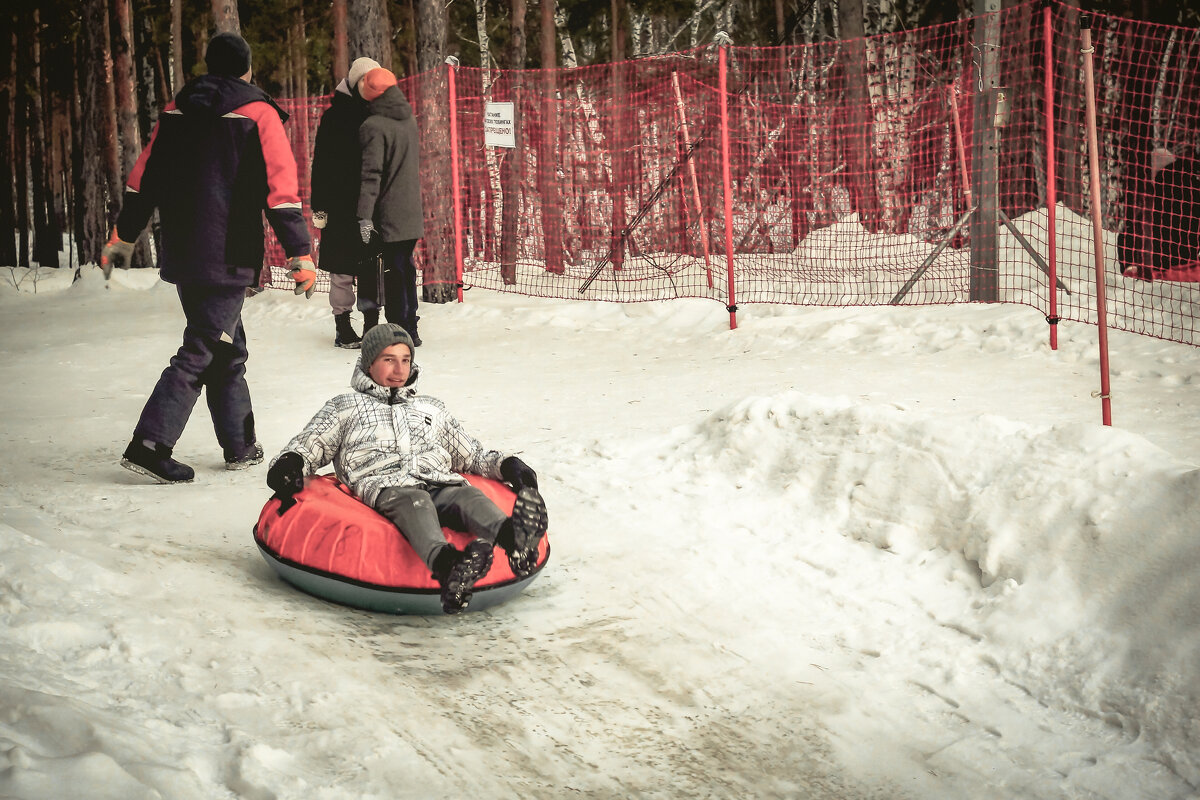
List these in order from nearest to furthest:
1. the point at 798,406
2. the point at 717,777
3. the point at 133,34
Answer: the point at 717,777, the point at 798,406, the point at 133,34

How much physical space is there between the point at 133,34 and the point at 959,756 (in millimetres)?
25254

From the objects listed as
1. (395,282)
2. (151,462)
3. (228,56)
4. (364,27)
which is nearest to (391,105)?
(395,282)

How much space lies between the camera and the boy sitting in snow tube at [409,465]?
13.4ft

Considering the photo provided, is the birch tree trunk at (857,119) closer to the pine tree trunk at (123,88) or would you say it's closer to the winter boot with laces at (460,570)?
the winter boot with laces at (460,570)

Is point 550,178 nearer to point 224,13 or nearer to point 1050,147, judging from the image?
point 224,13

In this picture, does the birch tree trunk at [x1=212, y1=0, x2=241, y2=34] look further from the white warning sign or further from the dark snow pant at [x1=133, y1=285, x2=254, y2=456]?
the dark snow pant at [x1=133, y1=285, x2=254, y2=456]

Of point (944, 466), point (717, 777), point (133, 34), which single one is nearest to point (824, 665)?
point (717, 777)

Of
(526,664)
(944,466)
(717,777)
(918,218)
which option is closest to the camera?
(717,777)

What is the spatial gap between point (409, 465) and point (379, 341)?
1.72 ft

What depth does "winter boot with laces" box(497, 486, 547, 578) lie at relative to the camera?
407cm

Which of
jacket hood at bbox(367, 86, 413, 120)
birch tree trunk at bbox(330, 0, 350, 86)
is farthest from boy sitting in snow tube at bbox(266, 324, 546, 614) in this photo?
birch tree trunk at bbox(330, 0, 350, 86)

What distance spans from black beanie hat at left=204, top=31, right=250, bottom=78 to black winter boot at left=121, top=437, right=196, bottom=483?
77.4 inches

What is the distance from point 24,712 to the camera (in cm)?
270

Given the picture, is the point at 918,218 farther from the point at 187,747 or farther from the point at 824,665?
the point at 187,747
